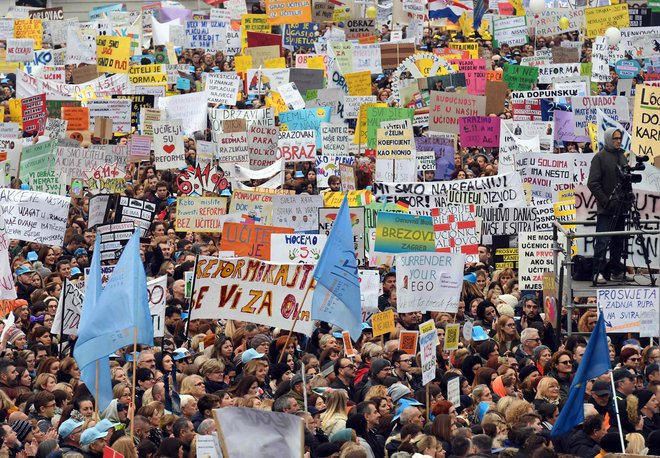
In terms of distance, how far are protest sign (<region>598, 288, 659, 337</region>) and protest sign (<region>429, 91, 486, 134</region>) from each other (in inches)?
455

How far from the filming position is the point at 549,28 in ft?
123

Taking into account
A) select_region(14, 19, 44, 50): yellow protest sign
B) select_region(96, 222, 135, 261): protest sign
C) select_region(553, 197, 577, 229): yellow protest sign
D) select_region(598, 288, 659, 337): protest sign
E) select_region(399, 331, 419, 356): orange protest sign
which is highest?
select_region(14, 19, 44, 50): yellow protest sign

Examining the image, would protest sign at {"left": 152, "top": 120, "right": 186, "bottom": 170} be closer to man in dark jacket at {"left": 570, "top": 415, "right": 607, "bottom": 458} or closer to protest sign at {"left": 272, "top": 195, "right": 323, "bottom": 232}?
protest sign at {"left": 272, "top": 195, "right": 323, "bottom": 232}

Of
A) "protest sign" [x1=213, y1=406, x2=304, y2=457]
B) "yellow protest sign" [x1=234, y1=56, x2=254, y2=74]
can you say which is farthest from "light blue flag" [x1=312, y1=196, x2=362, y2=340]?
"yellow protest sign" [x1=234, y1=56, x2=254, y2=74]

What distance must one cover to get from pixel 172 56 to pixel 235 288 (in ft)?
72.7

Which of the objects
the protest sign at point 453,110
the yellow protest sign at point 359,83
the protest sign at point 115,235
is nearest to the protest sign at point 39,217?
the protest sign at point 115,235

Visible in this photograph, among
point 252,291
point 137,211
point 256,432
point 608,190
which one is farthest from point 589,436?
point 137,211

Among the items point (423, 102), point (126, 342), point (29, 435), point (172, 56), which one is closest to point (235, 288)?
point (126, 342)

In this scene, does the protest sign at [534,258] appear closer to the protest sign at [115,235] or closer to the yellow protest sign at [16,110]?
the protest sign at [115,235]

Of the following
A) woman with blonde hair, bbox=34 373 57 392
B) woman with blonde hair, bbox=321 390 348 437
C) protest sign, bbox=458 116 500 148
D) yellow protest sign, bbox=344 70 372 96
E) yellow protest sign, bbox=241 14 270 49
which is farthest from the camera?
yellow protest sign, bbox=241 14 270 49

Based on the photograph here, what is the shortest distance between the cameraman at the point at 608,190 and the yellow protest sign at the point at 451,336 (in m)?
1.50

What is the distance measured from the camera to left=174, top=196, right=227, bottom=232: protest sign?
19.4 metres

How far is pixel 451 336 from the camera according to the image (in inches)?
549

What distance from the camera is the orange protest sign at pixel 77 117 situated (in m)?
26.4
